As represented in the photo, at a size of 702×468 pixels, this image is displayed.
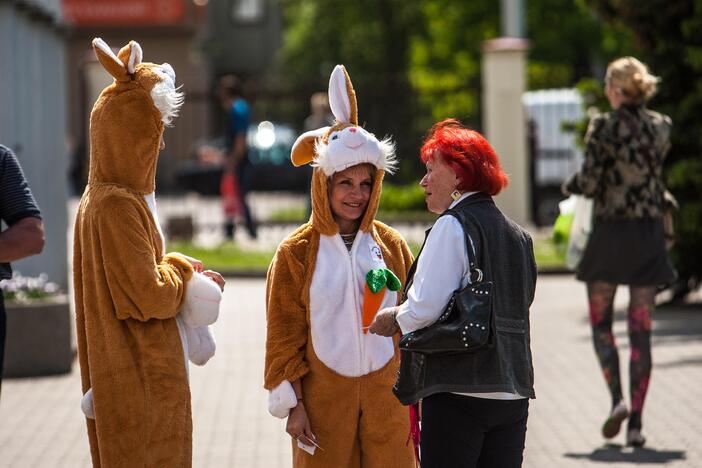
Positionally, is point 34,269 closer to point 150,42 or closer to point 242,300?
point 242,300

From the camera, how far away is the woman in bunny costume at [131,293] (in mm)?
4781

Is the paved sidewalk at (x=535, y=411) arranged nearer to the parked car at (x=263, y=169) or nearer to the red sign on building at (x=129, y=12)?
the parked car at (x=263, y=169)

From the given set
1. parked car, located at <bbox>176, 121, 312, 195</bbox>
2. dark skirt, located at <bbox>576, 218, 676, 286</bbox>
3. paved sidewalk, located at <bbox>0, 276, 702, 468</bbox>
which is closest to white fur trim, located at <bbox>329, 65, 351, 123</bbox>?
paved sidewalk, located at <bbox>0, 276, 702, 468</bbox>

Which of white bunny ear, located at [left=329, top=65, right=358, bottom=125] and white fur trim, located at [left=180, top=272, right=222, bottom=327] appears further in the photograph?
white bunny ear, located at [left=329, top=65, right=358, bottom=125]

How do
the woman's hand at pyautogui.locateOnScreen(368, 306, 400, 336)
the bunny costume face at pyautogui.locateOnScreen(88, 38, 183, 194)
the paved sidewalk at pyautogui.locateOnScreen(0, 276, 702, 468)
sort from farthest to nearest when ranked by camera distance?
the paved sidewalk at pyautogui.locateOnScreen(0, 276, 702, 468), the bunny costume face at pyautogui.locateOnScreen(88, 38, 183, 194), the woman's hand at pyautogui.locateOnScreen(368, 306, 400, 336)

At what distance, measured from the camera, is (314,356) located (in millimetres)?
5070

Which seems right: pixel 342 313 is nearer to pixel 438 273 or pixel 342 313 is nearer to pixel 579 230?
pixel 438 273

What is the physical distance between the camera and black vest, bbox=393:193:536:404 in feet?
14.7

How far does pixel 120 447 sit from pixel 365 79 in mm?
36006

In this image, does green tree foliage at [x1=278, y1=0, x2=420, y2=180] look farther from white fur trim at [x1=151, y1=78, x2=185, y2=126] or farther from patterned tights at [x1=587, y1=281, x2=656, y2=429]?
white fur trim at [x1=151, y1=78, x2=185, y2=126]

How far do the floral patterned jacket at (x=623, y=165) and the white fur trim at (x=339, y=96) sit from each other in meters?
2.64

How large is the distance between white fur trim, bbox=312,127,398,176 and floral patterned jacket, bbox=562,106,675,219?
2655mm

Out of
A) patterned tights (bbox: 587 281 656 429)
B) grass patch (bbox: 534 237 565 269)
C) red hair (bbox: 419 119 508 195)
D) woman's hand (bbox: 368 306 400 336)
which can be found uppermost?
red hair (bbox: 419 119 508 195)

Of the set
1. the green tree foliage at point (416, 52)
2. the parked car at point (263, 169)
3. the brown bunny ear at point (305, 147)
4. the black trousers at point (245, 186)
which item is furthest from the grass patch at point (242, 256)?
the parked car at point (263, 169)
